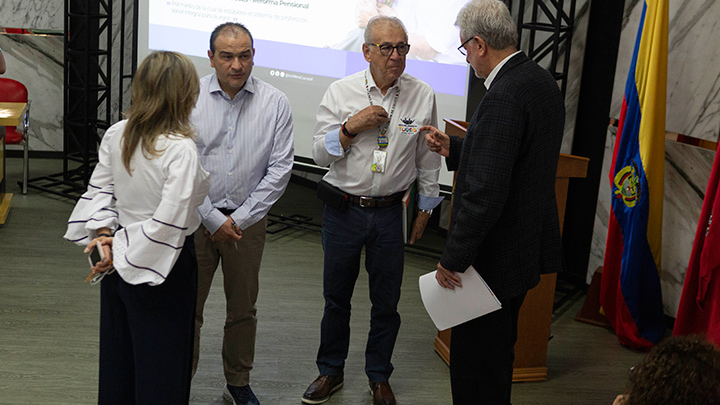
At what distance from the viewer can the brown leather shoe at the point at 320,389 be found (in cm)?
309

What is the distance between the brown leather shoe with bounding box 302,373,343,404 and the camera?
3.09m

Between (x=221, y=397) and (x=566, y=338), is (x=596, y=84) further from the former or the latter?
(x=221, y=397)

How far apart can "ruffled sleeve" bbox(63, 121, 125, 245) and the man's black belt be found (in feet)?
3.54

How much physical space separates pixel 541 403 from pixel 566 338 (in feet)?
2.92

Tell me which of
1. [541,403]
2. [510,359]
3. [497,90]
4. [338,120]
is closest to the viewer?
[497,90]

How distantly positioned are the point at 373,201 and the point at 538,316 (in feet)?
3.66

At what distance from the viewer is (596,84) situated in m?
4.73

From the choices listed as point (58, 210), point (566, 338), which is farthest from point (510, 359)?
point (58, 210)

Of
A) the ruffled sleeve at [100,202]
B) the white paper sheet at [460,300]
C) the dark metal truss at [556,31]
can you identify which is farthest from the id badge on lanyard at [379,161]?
the dark metal truss at [556,31]

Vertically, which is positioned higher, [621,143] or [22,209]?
[621,143]

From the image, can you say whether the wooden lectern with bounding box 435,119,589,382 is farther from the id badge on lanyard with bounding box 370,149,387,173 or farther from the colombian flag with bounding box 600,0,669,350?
the colombian flag with bounding box 600,0,669,350

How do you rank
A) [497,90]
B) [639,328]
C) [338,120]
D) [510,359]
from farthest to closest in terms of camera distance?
1. [639,328]
2. [338,120]
3. [510,359]
4. [497,90]

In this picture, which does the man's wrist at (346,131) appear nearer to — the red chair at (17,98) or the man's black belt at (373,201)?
the man's black belt at (373,201)

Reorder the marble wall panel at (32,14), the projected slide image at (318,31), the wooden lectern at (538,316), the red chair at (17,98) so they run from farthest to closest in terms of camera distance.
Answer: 1. the marble wall panel at (32,14)
2. the red chair at (17,98)
3. the projected slide image at (318,31)
4. the wooden lectern at (538,316)
